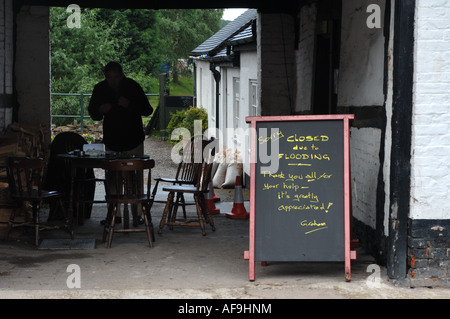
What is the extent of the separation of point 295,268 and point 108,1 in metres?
5.35

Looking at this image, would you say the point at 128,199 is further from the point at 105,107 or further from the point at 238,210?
the point at 238,210

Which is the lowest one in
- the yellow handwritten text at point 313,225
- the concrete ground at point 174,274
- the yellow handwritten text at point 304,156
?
the concrete ground at point 174,274

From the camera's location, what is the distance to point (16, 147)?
359 inches

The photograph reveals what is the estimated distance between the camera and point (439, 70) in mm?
6141

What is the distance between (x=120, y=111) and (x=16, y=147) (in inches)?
51.9

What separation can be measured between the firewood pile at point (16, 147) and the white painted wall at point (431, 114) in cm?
445

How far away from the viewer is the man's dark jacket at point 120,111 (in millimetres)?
9141

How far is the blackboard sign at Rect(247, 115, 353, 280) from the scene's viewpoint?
6461 millimetres

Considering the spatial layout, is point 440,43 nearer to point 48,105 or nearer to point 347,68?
point 347,68

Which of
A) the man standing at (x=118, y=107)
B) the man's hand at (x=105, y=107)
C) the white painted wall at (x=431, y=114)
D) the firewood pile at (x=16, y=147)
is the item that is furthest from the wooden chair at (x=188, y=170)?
the white painted wall at (x=431, y=114)

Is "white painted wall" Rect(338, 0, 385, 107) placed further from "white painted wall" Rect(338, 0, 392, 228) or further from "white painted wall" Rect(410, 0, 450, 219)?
"white painted wall" Rect(410, 0, 450, 219)

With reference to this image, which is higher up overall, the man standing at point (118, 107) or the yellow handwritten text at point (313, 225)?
the man standing at point (118, 107)

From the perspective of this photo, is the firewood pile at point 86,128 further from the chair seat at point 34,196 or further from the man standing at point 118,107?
the chair seat at point 34,196
